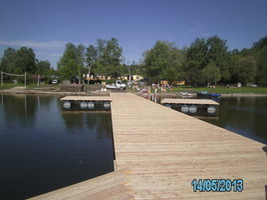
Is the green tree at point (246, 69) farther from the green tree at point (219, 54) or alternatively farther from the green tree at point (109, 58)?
the green tree at point (109, 58)

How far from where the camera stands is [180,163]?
4.93 meters

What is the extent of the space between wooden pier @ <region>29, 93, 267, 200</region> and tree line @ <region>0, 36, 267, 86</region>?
42.5 meters

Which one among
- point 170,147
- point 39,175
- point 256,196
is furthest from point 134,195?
point 39,175

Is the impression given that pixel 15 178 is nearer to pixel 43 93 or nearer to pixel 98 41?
pixel 43 93

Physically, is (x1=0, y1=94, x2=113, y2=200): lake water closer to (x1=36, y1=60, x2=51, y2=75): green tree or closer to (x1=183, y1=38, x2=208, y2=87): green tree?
(x1=183, y1=38, x2=208, y2=87): green tree

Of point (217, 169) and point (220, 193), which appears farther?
point (217, 169)

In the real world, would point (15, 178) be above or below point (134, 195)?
below

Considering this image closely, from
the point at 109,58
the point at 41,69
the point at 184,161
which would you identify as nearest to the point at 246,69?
the point at 109,58

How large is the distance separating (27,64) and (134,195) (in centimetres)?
7180

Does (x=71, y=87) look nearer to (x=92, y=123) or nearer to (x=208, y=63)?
(x=92, y=123)

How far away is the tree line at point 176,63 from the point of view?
5097 centimetres

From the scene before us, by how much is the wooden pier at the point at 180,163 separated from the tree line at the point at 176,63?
4247cm

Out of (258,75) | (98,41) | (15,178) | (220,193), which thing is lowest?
(15,178)

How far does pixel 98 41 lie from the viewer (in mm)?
57875
